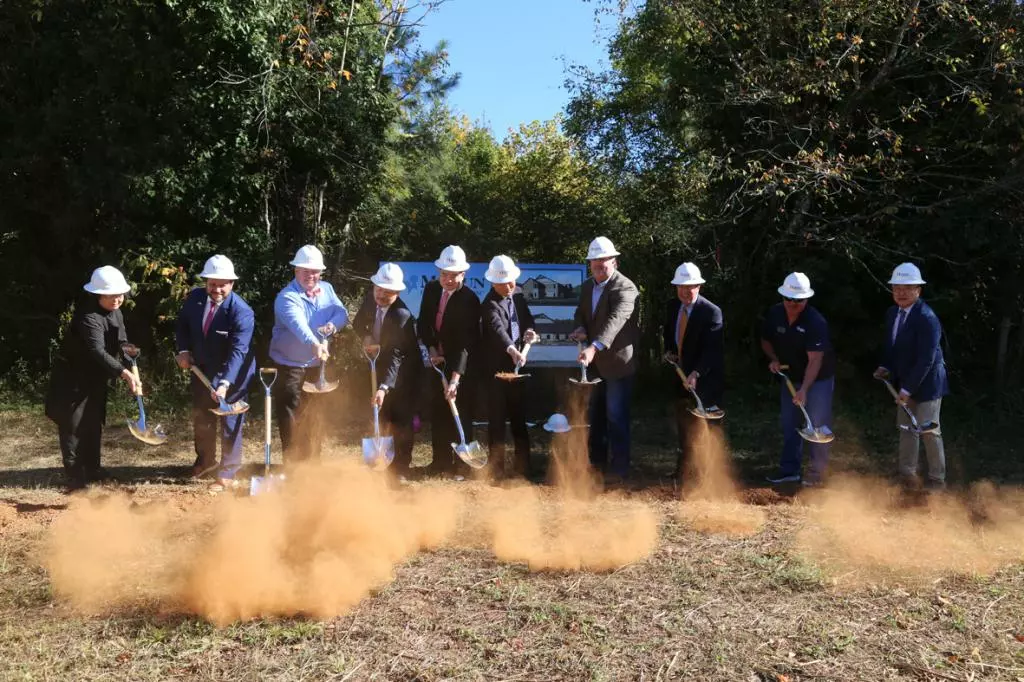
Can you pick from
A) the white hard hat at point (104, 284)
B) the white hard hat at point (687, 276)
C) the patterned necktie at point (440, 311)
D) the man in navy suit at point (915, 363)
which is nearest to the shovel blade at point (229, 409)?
the white hard hat at point (104, 284)

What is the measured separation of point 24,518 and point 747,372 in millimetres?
9415

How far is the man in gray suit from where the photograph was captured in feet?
24.6

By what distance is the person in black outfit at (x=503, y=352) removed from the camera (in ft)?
25.0

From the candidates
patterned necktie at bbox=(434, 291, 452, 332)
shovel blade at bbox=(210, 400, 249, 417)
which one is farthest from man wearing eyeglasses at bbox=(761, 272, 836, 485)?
shovel blade at bbox=(210, 400, 249, 417)

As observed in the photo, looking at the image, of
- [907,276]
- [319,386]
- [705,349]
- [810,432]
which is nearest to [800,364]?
[810,432]

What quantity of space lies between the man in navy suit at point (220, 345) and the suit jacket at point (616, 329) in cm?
306

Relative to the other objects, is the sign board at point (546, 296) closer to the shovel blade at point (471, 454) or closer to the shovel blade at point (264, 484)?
the shovel blade at point (471, 454)

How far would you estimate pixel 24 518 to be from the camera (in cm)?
640

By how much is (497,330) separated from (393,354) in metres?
0.96

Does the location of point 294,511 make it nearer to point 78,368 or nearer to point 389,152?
point 78,368

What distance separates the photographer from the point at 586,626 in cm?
→ 458

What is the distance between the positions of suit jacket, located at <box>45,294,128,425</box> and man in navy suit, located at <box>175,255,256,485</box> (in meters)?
0.64

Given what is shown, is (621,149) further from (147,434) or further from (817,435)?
(147,434)

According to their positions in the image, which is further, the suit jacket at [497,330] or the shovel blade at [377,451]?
the suit jacket at [497,330]
